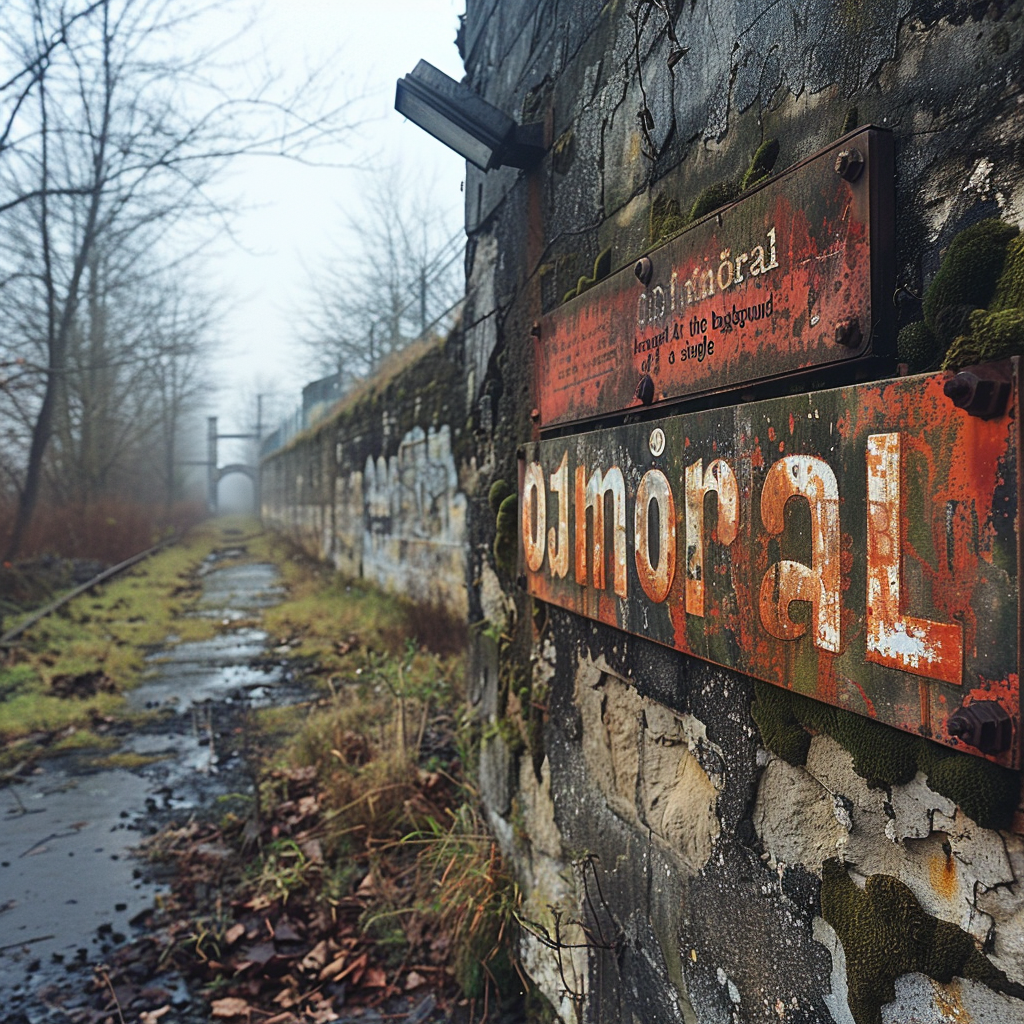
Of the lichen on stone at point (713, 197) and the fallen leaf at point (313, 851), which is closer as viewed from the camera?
the lichen on stone at point (713, 197)

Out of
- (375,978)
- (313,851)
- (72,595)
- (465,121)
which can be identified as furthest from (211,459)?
(465,121)

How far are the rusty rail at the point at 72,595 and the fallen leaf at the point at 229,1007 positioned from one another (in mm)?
6249

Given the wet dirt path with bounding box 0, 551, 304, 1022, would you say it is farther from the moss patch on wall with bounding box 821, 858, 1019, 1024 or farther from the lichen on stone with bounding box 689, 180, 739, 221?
the lichen on stone with bounding box 689, 180, 739, 221

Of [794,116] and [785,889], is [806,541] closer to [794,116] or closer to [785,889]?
[785,889]

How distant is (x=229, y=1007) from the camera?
9.00ft

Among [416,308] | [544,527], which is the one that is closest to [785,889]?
[544,527]

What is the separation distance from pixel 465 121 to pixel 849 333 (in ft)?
6.10

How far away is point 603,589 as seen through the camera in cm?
203

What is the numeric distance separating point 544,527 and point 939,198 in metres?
1.52

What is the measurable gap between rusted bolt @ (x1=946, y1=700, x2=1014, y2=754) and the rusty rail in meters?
8.68

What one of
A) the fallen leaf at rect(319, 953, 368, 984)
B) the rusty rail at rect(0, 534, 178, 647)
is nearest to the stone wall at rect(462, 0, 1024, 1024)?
the fallen leaf at rect(319, 953, 368, 984)

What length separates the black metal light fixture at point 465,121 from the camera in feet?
8.50

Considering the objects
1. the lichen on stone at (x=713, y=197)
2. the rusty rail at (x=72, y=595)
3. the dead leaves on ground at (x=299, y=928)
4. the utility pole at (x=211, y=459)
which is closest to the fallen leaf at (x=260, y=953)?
the dead leaves on ground at (x=299, y=928)

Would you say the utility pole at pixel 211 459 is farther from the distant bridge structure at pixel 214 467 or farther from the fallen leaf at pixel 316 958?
the fallen leaf at pixel 316 958
